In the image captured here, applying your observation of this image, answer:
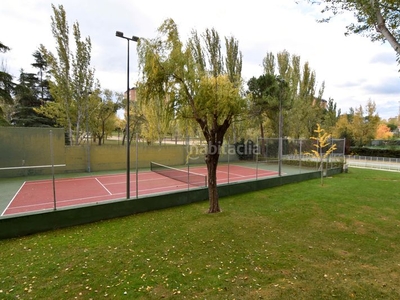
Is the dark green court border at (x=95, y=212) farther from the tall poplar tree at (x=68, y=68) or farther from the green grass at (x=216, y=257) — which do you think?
the tall poplar tree at (x=68, y=68)

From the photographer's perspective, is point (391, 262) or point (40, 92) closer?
point (391, 262)

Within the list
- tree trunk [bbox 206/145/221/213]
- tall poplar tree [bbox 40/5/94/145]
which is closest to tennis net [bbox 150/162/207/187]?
tree trunk [bbox 206/145/221/213]

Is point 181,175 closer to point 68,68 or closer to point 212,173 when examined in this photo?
point 212,173

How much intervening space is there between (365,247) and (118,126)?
31.1 m

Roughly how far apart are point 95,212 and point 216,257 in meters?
4.80

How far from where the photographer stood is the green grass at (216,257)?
4.12 metres

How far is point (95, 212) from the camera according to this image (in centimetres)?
792

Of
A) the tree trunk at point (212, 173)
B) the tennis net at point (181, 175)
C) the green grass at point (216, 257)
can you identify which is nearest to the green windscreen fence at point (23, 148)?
the tennis net at point (181, 175)

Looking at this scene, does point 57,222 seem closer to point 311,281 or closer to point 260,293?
point 260,293

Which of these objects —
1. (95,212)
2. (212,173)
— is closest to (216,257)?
(212,173)

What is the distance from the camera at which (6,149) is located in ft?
47.8

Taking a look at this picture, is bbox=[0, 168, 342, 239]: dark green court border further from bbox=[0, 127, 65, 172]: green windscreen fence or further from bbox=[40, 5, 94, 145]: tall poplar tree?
bbox=[40, 5, 94, 145]: tall poplar tree

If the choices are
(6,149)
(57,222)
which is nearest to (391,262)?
(57,222)

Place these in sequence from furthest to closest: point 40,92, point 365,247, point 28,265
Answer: point 40,92, point 365,247, point 28,265
